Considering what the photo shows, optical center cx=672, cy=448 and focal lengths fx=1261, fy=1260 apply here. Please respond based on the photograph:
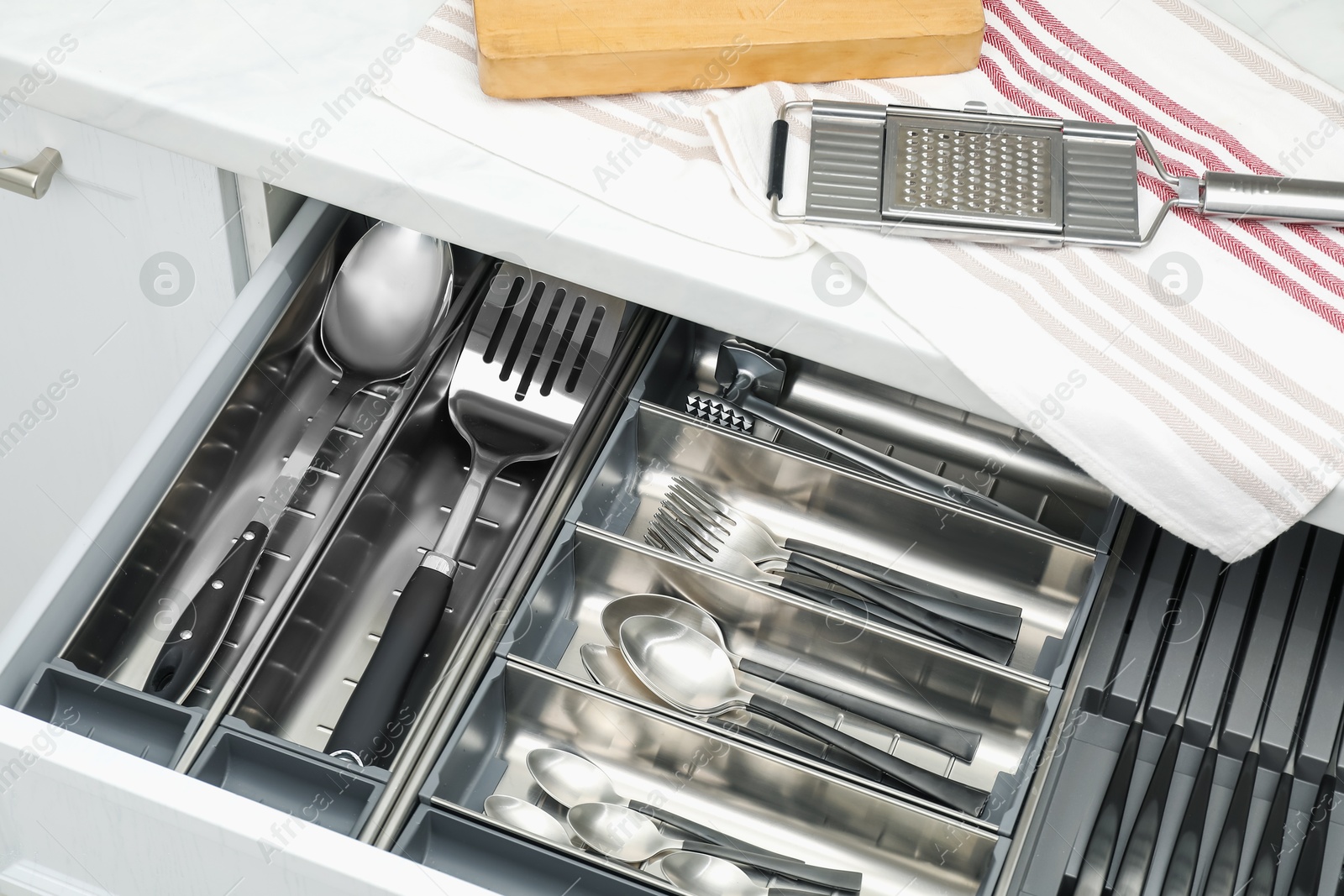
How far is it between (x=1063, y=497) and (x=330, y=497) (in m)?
0.58

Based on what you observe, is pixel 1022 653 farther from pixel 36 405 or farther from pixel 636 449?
pixel 36 405

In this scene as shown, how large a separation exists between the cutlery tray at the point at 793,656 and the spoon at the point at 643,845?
0.8 inches

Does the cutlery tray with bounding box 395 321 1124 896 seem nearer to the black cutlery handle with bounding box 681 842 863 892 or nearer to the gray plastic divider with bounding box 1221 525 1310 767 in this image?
the black cutlery handle with bounding box 681 842 863 892

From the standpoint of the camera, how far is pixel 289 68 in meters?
0.89

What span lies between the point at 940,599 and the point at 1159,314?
26cm

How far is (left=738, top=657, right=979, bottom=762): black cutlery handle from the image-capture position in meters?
0.89

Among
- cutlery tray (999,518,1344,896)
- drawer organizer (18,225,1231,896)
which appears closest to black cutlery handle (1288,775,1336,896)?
cutlery tray (999,518,1344,896)

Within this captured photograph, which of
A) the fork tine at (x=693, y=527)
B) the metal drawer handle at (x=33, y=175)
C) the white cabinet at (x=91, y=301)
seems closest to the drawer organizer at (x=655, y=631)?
the fork tine at (x=693, y=527)

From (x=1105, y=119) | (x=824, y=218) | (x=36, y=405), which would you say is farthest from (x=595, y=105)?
(x=36, y=405)

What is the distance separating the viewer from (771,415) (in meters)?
1.00

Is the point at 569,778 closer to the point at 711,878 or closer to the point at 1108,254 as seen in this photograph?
the point at 711,878

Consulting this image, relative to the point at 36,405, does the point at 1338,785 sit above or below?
above

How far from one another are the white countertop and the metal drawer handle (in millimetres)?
76

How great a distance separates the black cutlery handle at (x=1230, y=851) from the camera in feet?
2.77
